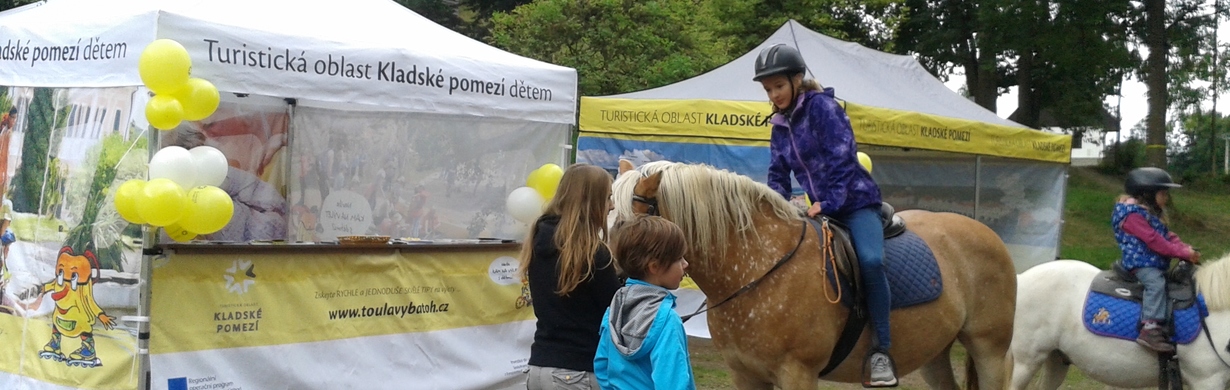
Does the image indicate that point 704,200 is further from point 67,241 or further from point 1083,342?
point 1083,342

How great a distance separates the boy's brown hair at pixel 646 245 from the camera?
2.60 m

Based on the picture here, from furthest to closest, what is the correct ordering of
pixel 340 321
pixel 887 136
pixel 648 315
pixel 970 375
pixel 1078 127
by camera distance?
pixel 1078 127 < pixel 887 136 < pixel 970 375 < pixel 340 321 < pixel 648 315

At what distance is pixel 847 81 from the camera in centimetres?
1051

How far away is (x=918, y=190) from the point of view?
12.1 metres

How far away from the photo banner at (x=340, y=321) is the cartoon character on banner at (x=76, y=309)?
35 centimetres

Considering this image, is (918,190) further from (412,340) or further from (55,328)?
(55,328)

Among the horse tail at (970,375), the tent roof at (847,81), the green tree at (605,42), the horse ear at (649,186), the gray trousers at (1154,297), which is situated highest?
the green tree at (605,42)

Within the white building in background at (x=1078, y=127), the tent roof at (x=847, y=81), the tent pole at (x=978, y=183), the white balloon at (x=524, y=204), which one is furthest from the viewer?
the white building in background at (x=1078, y=127)

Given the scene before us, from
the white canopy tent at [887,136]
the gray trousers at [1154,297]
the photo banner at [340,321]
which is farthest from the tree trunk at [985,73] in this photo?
the photo banner at [340,321]

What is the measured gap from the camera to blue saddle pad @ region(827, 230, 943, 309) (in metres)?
4.70

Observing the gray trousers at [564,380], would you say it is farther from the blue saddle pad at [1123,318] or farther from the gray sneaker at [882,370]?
the blue saddle pad at [1123,318]

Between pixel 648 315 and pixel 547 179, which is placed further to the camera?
pixel 547 179

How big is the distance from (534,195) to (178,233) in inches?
92.3

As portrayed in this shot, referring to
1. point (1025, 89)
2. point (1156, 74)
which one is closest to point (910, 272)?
point (1156, 74)
